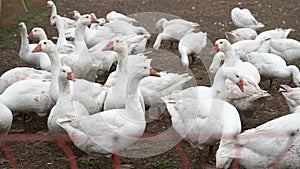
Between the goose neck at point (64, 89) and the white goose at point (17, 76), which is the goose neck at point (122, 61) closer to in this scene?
the goose neck at point (64, 89)

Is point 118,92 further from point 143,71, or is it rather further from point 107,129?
point 107,129

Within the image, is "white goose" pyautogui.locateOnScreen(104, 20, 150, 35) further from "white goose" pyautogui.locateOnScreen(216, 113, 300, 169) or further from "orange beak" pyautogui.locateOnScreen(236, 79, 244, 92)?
"white goose" pyautogui.locateOnScreen(216, 113, 300, 169)

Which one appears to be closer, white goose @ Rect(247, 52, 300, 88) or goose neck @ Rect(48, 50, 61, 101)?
goose neck @ Rect(48, 50, 61, 101)

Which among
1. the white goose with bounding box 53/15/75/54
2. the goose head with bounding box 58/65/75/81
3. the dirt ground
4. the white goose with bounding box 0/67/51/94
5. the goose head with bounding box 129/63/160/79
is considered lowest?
the dirt ground

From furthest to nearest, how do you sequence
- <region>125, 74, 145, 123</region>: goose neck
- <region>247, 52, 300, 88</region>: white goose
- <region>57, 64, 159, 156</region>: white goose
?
<region>247, 52, 300, 88</region>: white goose, <region>125, 74, 145, 123</region>: goose neck, <region>57, 64, 159, 156</region>: white goose

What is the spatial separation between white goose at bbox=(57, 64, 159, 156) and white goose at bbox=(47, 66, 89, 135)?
0.27 m

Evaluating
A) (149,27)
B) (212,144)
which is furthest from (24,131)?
(149,27)

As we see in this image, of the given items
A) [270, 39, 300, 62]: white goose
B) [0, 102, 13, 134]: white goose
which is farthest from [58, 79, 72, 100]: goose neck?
[270, 39, 300, 62]: white goose

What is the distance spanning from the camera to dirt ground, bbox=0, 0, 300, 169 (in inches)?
230

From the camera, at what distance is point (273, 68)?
779 cm

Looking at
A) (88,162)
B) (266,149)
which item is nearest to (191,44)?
(88,162)

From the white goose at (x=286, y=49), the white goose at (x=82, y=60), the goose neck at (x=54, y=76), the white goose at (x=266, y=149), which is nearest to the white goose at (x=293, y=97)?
the white goose at (x=266, y=149)

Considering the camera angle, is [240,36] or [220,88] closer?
[220,88]

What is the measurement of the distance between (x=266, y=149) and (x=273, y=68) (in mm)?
3300
